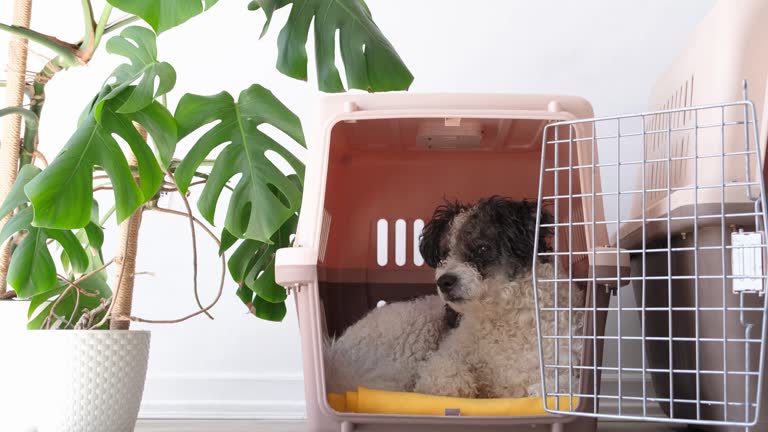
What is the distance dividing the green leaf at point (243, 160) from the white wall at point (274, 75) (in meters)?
0.79

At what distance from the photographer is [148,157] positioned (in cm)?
150

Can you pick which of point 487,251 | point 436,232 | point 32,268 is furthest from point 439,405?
point 32,268

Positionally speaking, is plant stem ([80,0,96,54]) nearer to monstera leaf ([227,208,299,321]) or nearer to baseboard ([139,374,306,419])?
monstera leaf ([227,208,299,321])

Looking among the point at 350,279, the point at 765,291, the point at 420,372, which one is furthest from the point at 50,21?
the point at 765,291

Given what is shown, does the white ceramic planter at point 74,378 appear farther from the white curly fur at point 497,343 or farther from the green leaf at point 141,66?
the white curly fur at point 497,343

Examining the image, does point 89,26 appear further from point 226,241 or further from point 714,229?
point 714,229

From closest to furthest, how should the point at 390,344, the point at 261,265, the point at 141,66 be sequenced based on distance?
the point at 141,66 → the point at 261,265 → the point at 390,344

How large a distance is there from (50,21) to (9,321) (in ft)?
4.03

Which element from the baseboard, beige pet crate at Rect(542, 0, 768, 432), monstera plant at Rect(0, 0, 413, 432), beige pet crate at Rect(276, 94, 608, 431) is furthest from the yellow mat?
the baseboard

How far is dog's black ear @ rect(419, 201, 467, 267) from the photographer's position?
1946 millimetres

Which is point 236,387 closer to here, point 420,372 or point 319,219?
point 420,372

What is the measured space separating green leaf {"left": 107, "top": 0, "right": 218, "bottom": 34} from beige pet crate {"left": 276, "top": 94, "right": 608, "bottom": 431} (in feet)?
1.14

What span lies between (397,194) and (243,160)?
28.1 inches

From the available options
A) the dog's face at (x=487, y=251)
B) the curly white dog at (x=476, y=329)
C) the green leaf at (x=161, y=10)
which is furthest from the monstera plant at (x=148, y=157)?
the dog's face at (x=487, y=251)
